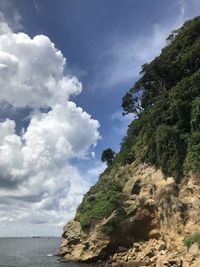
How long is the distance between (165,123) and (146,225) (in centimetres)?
1212

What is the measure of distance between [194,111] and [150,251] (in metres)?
15.6

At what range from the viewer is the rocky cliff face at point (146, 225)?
41750mm

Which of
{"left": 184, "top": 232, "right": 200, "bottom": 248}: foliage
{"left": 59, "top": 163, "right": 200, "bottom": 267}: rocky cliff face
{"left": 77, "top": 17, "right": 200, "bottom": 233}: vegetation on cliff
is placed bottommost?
{"left": 184, "top": 232, "right": 200, "bottom": 248}: foliage

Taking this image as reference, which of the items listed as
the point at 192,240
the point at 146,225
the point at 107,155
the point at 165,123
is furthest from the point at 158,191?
the point at 107,155

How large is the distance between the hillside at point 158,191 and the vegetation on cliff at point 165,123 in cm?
10

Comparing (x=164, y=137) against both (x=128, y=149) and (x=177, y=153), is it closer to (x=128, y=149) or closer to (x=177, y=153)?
(x=177, y=153)

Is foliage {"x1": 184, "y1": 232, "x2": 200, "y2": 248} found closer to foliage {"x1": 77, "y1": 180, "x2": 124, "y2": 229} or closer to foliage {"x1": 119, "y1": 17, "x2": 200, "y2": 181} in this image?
foliage {"x1": 119, "y1": 17, "x2": 200, "y2": 181}

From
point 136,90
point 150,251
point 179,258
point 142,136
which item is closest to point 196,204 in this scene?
point 179,258

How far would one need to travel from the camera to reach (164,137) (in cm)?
4738

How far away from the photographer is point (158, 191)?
1857 inches

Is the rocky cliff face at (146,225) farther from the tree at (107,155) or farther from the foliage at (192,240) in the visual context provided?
the tree at (107,155)

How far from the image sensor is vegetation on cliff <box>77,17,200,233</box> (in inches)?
1774

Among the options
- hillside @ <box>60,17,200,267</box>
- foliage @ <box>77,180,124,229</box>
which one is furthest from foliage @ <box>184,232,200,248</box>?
foliage @ <box>77,180,124,229</box>

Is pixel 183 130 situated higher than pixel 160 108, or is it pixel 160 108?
pixel 160 108
